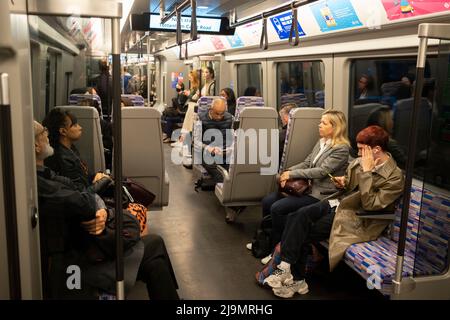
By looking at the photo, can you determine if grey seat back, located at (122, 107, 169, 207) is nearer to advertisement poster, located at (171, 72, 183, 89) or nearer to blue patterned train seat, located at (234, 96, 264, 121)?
blue patterned train seat, located at (234, 96, 264, 121)

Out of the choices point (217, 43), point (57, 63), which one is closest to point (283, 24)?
point (57, 63)

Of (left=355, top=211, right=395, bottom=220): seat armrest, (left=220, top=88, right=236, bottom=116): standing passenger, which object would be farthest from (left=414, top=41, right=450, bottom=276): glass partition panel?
(left=220, top=88, right=236, bottom=116): standing passenger

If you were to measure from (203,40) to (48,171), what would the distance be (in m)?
8.38

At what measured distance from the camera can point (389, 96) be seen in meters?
3.99

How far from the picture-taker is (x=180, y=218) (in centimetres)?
510

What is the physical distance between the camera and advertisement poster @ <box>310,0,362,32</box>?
409 centimetres

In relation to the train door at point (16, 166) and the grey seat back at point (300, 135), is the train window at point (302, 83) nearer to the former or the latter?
the grey seat back at point (300, 135)

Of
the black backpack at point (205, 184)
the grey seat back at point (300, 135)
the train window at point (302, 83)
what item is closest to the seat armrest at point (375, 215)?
the grey seat back at point (300, 135)

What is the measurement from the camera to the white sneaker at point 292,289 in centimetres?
332

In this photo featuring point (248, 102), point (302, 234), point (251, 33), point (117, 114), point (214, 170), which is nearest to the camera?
point (117, 114)

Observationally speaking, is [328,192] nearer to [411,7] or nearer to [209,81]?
[411,7]

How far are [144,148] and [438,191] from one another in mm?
2407

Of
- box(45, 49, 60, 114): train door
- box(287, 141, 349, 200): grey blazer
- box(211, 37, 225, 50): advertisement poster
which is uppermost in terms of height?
box(211, 37, 225, 50): advertisement poster

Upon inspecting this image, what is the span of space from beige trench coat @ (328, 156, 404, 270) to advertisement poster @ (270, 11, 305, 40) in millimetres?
2776
